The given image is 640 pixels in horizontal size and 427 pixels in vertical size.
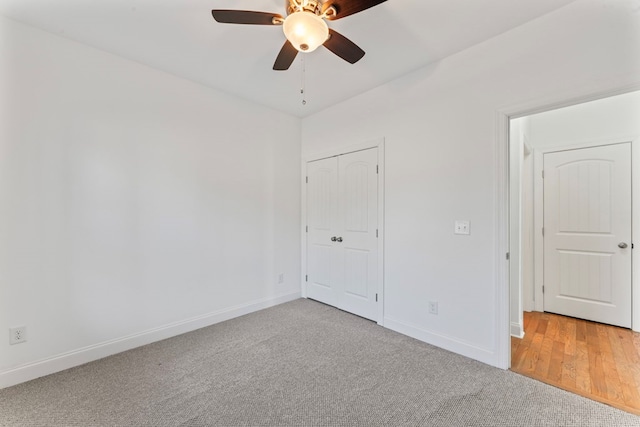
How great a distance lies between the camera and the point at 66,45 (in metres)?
2.20

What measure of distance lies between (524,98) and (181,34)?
106 inches

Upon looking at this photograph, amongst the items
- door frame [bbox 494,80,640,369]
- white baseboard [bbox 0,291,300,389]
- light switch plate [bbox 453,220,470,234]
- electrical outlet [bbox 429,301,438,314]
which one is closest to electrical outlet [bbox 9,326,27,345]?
white baseboard [bbox 0,291,300,389]

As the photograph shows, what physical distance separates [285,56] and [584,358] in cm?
343

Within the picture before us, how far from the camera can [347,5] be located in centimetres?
149

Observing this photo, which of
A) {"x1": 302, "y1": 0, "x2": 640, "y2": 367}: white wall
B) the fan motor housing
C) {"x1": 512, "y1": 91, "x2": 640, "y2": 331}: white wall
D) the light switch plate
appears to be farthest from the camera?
{"x1": 512, "y1": 91, "x2": 640, "y2": 331}: white wall

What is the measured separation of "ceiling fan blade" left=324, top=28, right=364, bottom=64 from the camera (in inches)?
67.0

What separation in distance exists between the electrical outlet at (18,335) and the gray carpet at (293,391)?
31cm

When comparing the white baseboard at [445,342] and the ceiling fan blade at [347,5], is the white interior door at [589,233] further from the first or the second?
the ceiling fan blade at [347,5]

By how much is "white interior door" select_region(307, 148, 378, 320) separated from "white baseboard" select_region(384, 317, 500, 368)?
0.29m

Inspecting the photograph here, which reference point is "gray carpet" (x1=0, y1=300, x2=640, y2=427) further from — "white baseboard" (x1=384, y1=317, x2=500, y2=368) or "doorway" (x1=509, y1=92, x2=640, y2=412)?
"doorway" (x1=509, y1=92, x2=640, y2=412)

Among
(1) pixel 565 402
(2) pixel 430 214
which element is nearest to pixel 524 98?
(2) pixel 430 214

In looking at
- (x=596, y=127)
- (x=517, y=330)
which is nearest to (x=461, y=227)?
(x=517, y=330)

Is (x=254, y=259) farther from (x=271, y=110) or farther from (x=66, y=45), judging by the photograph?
(x=66, y=45)

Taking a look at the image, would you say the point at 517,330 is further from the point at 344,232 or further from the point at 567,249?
the point at 344,232
